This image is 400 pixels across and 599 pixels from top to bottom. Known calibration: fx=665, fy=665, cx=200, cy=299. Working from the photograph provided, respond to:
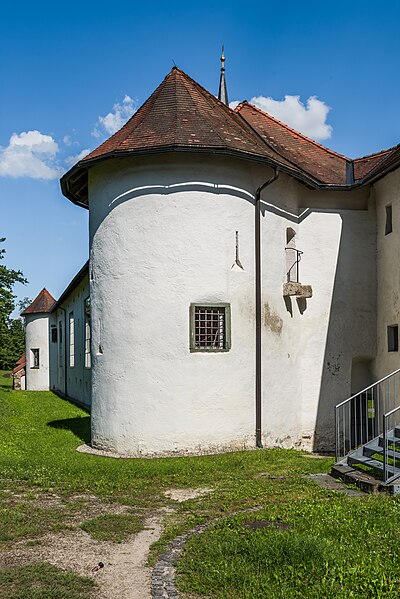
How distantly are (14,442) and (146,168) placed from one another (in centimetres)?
716

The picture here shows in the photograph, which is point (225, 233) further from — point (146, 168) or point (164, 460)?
point (164, 460)

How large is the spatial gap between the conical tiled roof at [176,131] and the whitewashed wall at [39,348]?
27.5 meters

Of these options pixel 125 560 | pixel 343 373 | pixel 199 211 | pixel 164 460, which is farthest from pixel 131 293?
pixel 125 560

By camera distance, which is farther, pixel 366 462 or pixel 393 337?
pixel 393 337

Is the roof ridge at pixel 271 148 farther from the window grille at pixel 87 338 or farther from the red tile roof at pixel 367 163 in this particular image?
the window grille at pixel 87 338

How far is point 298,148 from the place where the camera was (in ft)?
64.1

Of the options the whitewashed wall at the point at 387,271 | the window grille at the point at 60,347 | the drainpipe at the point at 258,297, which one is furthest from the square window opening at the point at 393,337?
the window grille at the point at 60,347

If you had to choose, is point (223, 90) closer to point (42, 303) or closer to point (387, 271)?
point (387, 271)

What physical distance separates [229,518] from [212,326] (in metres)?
7.01

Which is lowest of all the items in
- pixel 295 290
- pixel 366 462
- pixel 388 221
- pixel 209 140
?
pixel 366 462

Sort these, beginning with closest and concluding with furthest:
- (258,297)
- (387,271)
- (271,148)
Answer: (258,297) → (387,271) → (271,148)

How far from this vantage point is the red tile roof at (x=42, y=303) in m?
43.5

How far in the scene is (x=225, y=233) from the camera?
14875 mm

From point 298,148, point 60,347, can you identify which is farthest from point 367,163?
point 60,347
